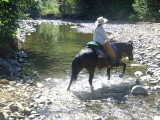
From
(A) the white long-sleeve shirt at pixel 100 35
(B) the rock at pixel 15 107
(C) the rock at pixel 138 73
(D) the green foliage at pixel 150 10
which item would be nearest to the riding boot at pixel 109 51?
(A) the white long-sleeve shirt at pixel 100 35

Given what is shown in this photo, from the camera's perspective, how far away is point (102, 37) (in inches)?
372

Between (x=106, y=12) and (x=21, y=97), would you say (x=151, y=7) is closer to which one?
(x=106, y=12)

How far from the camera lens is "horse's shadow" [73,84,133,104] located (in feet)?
A: 26.2

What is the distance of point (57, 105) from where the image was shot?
7.27 m

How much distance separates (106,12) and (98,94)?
1984 inches

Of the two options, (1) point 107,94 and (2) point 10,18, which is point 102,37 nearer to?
(1) point 107,94

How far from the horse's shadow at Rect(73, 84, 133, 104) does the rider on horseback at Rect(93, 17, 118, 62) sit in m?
1.59

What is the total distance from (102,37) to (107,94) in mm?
2549

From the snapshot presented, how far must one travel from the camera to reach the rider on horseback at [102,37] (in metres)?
9.25

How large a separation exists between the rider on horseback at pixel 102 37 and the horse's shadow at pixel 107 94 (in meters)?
1.59

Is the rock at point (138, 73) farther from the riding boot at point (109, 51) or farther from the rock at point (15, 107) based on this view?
the rock at point (15, 107)

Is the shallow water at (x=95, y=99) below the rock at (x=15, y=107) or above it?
below

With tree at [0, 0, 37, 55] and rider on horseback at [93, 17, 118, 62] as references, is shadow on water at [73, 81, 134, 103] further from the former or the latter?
tree at [0, 0, 37, 55]

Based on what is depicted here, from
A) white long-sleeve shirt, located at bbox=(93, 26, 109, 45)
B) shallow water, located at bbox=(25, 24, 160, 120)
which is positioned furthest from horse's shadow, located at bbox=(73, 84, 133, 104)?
white long-sleeve shirt, located at bbox=(93, 26, 109, 45)
